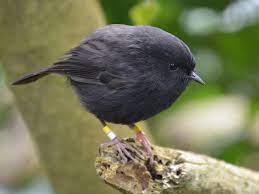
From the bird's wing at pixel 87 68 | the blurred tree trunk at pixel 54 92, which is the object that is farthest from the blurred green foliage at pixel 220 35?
the bird's wing at pixel 87 68

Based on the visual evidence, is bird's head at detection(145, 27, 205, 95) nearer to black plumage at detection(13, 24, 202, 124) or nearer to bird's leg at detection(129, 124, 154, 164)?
black plumage at detection(13, 24, 202, 124)

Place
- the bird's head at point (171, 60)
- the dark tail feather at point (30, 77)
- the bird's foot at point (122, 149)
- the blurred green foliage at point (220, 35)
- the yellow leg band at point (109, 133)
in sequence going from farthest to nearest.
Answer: the blurred green foliage at point (220, 35) → the yellow leg band at point (109, 133) → the dark tail feather at point (30, 77) → the bird's head at point (171, 60) → the bird's foot at point (122, 149)

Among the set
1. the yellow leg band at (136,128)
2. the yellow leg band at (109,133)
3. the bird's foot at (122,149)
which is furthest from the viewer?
the yellow leg band at (136,128)

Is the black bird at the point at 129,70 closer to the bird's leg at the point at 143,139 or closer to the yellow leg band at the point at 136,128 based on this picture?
the bird's leg at the point at 143,139

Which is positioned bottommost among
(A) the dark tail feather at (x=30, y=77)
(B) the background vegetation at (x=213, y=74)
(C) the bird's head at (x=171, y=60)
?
(B) the background vegetation at (x=213, y=74)

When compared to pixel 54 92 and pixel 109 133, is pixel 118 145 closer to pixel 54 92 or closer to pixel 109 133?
pixel 109 133

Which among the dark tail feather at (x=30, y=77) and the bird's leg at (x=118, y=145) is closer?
the bird's leg at (x=118, y=145)

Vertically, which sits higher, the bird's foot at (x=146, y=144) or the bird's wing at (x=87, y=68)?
the bird's wing at (x=87, y=68)

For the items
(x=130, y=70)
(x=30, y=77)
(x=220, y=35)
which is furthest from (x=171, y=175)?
(x=220, y=35)

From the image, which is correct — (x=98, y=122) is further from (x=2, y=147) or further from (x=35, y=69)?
(x=2, y=147)
